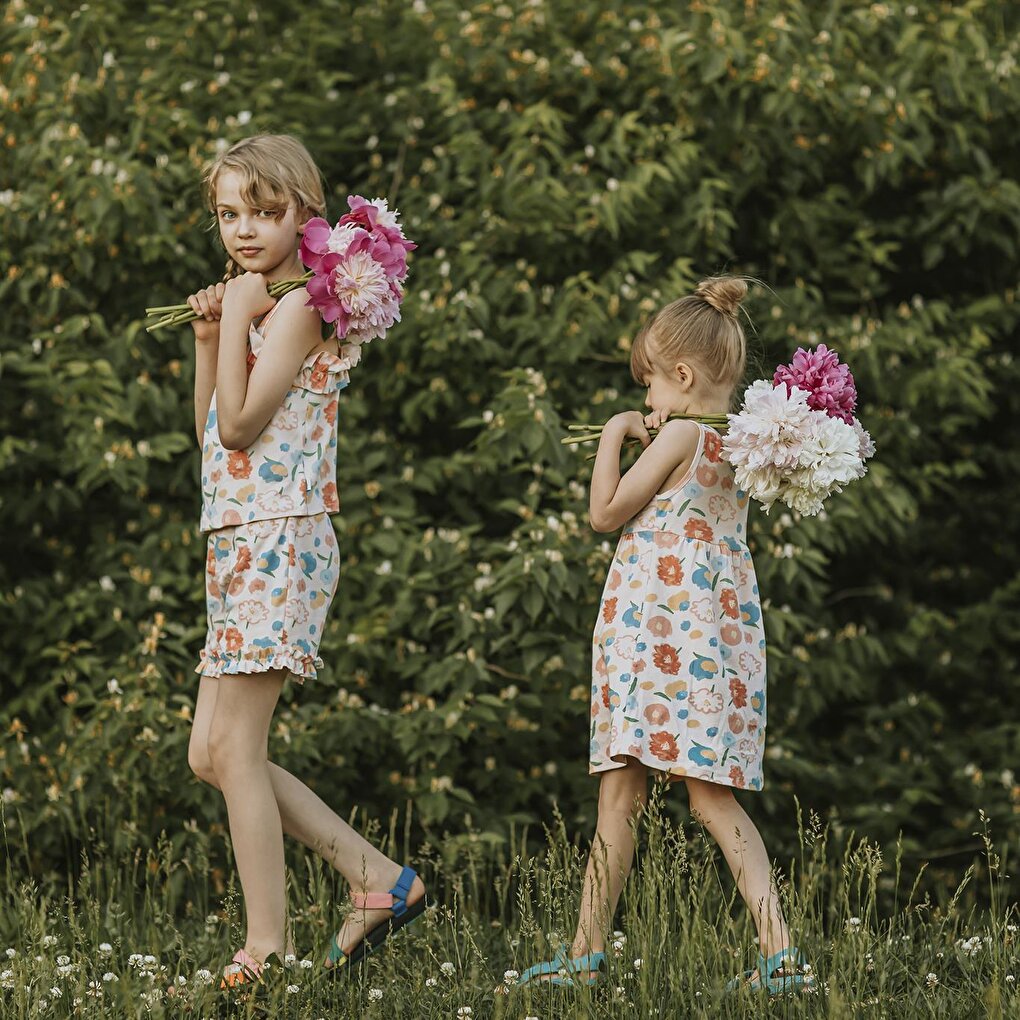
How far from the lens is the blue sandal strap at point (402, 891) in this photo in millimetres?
3236

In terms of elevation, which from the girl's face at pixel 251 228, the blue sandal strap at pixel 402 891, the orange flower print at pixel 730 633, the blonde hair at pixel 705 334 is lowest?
the blue sandal strap at pixel 402 891

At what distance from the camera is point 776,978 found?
9.81ft

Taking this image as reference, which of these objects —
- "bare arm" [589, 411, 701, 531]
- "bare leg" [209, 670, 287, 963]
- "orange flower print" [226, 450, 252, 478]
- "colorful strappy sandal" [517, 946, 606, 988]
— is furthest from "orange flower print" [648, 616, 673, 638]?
"orange flower print" [226, 450, 252, 478]

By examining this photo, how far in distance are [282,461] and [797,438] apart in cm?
103

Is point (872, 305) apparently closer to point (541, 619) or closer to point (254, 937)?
point (541, 619)

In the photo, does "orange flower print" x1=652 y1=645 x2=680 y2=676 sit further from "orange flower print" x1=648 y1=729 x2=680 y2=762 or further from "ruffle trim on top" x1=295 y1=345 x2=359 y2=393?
"ruffle trim on top" x1=295 y1=345 x2=359 y2=393

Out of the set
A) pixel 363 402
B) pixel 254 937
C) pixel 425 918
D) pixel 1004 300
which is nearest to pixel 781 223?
pixel 1004 300

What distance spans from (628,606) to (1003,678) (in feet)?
11.0

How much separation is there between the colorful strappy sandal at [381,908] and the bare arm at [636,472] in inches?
33.7

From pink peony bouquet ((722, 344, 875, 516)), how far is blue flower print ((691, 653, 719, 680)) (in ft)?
1.11

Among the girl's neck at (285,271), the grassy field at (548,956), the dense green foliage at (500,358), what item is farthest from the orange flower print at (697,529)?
the dense green foliage at (500,358)

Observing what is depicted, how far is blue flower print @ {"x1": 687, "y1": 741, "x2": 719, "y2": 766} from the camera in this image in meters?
3.13

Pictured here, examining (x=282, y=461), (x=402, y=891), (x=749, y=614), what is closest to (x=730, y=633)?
(x=749, y=614)

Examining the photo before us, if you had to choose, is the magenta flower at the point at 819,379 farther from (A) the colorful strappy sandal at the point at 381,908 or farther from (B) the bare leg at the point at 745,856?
(A) the colorful strappy sandal at the point at 381,908
